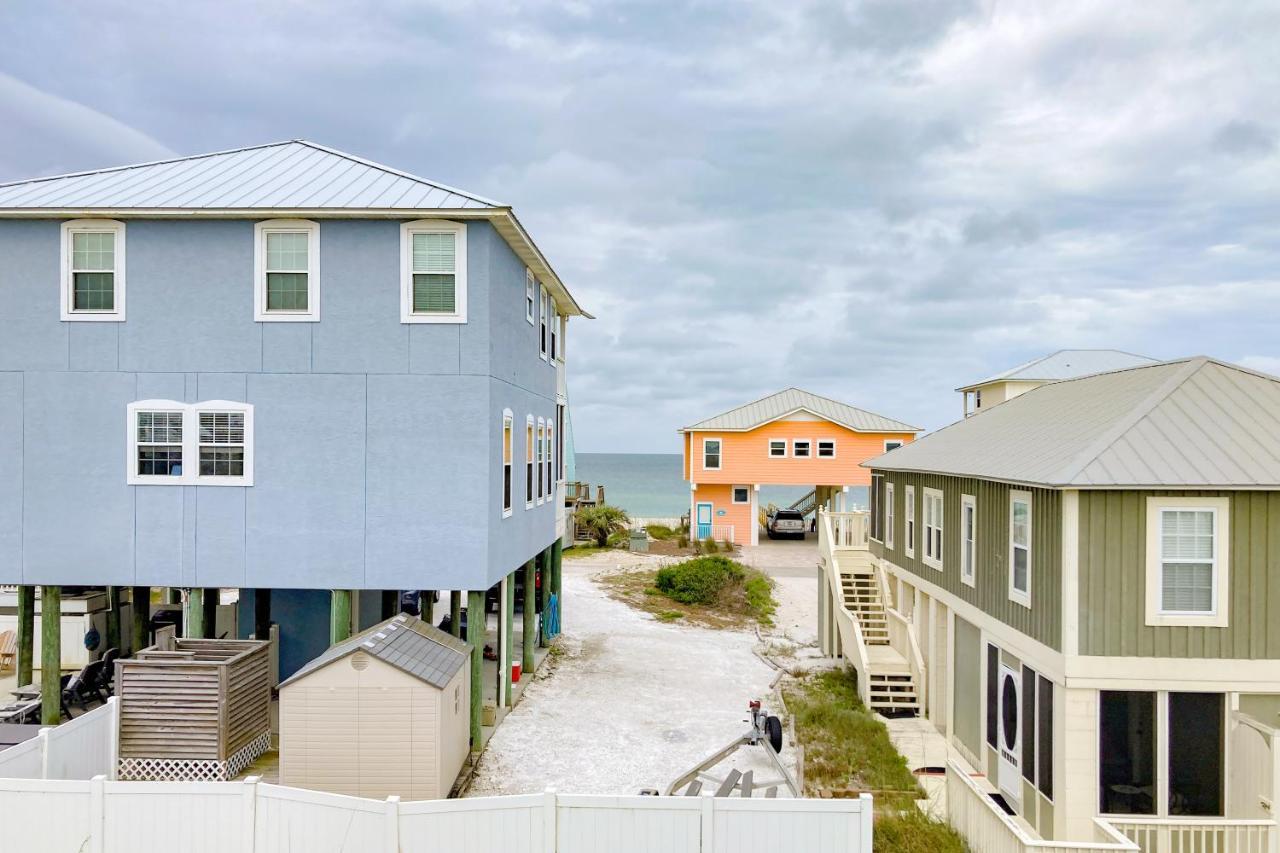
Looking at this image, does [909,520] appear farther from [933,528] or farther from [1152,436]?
[1152,436]

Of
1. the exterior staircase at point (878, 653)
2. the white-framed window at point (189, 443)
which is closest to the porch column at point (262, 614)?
the white-framed window at point (189, 443)

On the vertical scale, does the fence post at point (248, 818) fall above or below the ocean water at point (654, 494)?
above

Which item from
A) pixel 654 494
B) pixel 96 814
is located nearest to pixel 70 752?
pixel 96 814

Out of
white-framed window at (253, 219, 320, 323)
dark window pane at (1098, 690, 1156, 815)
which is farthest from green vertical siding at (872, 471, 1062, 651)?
white-framed window at (253, 219, 320, 323)

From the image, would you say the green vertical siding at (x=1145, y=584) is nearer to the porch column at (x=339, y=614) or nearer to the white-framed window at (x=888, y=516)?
the white-framed window at (x=888, y=516)

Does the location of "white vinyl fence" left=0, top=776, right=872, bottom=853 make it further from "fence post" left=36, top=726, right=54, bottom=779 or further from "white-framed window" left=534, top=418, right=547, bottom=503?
"white-framed window" left=534, top=418, right=547, bottom=503

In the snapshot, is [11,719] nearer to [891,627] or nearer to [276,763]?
[276,763]
